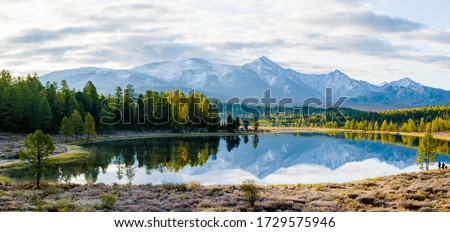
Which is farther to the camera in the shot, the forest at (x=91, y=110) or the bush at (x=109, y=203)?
the forest at (x=91, y=110)

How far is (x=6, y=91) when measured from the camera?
3216 inches

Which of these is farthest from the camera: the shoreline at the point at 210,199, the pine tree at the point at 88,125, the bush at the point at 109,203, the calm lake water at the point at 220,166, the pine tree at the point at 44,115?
the pine tree at the point at 88,125

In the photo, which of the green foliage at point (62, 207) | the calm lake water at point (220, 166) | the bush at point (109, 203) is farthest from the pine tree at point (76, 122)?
the bush at point (109, 203)

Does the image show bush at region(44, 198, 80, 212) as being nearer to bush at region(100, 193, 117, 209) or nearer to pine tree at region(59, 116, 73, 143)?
bush at region(100, 193, 117, 209)

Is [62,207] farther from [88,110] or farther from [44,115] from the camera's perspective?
[88,110]

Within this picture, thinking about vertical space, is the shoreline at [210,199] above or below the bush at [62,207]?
below

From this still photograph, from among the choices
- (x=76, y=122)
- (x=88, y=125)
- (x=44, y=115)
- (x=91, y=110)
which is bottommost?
(x=88, y=125)

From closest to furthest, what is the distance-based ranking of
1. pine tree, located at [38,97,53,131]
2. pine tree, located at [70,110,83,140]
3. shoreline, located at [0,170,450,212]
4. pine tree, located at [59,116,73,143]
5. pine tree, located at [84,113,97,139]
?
shoreline, located at [0,170,450,212] → pine tree, located at [59,116,73,143] → pine tree, located at [38,97,53,131] → pine tree, located at [70,110,83,140] → pine tree, located at [84,113,97,139]

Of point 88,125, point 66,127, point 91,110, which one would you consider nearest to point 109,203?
point 66,127

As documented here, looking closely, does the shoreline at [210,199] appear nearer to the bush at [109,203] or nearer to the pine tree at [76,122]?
the bush at [109,203]

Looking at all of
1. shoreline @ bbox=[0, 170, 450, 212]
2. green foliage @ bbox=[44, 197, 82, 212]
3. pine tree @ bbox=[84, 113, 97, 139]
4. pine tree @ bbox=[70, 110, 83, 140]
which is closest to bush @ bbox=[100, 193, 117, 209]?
shoreline @ bbox=[0, 170, 450, 212]
